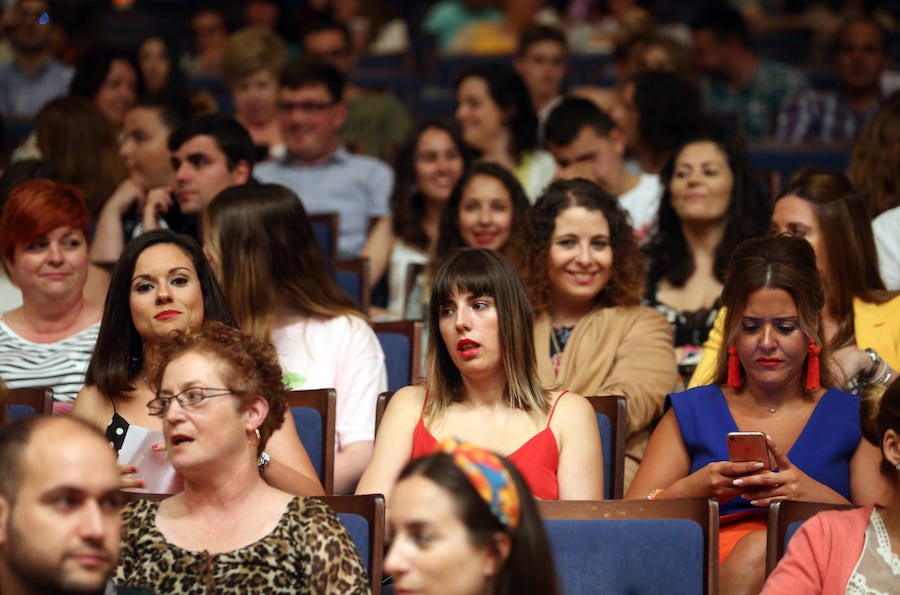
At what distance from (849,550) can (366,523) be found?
84 cm

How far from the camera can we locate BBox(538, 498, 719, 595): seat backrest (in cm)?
240

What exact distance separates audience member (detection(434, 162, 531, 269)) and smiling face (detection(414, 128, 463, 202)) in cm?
39

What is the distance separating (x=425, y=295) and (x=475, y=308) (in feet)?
4.58

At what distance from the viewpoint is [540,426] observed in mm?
2816

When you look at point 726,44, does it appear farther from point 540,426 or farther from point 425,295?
point 540,426

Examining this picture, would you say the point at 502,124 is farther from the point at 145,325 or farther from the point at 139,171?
the point at 145,325

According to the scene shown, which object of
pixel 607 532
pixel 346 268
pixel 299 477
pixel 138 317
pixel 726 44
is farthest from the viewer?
pixel 726 44

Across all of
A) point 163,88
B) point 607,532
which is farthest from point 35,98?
point 607,532

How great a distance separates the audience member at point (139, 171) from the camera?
14.7 ft

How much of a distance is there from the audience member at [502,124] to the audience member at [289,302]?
185 cm

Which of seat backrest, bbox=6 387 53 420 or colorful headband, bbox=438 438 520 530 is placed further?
seat backrest, bbox=6 387 53 420

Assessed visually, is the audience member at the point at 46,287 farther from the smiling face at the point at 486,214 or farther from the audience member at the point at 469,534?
the audience member at the point at 469,534

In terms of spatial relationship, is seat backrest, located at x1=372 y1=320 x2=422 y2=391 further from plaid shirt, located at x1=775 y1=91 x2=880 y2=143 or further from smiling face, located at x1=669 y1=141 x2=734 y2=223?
plaid shirt, located at x1=775 y1=91 x2=880 y2=143

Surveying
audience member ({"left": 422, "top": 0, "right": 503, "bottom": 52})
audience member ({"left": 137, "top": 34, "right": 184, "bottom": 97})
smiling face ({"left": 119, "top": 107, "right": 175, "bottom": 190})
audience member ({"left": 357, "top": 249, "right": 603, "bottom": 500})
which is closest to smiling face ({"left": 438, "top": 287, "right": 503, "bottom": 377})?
audience member ({"left": 357, "top": 249, "right": 603, "bottom": 500})
